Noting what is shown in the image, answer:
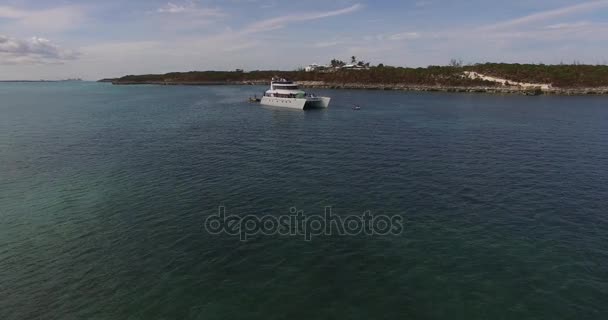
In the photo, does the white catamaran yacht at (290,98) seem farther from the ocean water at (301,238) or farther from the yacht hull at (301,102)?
the ocean water at (301,238)

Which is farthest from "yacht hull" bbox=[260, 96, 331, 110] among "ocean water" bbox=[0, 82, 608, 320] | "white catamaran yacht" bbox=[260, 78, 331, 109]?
"ocean water" bbox=[0, 82, 608, 320]

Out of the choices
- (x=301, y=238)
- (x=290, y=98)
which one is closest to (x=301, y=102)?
(x=290, y=98)

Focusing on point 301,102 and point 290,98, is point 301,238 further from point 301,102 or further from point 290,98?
point 290,98

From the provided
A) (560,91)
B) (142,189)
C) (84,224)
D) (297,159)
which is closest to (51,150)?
(142,189)

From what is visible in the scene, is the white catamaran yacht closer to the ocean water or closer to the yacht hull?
the yacht hull

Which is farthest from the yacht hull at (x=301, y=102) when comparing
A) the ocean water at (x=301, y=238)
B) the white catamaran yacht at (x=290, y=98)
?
the ocean water at (x=301, y=238)
